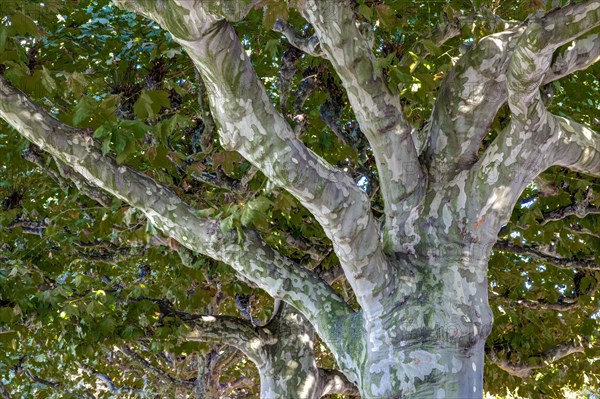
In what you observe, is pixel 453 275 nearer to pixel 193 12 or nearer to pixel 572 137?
pixel 572 137

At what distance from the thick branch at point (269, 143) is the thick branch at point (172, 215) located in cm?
59

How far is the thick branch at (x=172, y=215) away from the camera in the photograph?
4445mm

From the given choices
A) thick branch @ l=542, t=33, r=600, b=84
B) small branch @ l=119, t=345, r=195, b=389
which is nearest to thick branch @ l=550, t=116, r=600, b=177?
thick branch @ l=542, t=33, r=600, b=84

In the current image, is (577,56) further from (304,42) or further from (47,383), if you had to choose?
(47,383)

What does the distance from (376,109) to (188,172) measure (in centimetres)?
215

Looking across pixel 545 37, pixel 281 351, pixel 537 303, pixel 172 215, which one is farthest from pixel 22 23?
pixel 537 303

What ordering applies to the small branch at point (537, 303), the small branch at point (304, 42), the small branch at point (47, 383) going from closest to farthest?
1. the small branch at point (304, 42)
2. the small branch at point (537, 303)
3. the small branch at point (47, 383)

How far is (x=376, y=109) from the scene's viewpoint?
4.50 metres

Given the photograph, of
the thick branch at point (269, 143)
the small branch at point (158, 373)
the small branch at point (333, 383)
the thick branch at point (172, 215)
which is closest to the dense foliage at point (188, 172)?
the thick branch at point (172, 215)

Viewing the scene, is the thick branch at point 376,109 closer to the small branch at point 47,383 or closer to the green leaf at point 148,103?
the green leaf at point 148,103

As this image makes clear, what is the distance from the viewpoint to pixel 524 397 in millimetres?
11492


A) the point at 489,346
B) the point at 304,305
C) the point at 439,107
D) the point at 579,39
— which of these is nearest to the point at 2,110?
the point at 304,305

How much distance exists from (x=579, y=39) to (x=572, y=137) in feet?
2.29

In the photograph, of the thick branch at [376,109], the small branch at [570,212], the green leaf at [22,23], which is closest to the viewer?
the thick branch at [376,109]
